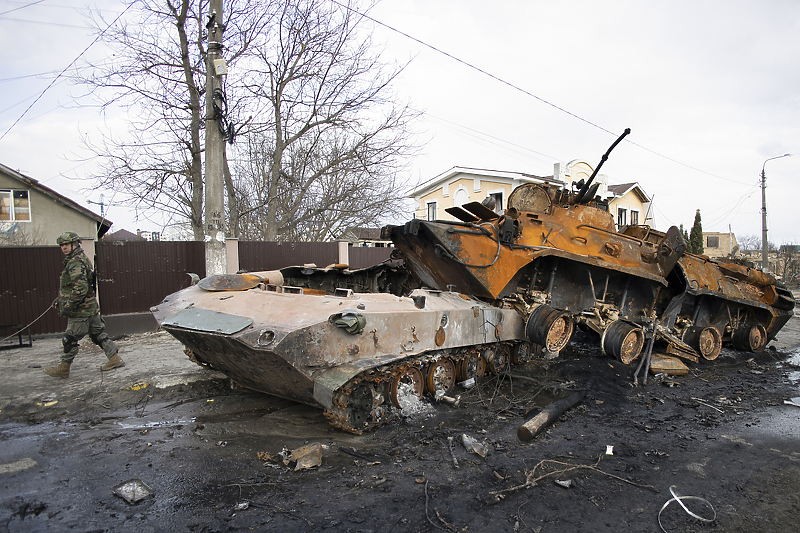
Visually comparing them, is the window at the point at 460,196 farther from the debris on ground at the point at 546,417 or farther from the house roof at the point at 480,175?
the debris on ground at the point at 546,417

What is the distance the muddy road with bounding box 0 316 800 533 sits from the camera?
2934 millimetres

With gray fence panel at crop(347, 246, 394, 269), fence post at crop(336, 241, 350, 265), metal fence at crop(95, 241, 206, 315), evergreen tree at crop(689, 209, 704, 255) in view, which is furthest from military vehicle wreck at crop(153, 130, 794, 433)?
evergreen tree at crop(689, 209, 704, 255)

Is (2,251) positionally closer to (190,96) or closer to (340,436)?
(190,96)

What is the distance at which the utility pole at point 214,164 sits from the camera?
877 cm

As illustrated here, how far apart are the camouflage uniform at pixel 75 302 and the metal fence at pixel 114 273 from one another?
3715 millimetres

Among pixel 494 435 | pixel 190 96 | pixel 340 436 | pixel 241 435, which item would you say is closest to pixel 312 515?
pixel 340 436

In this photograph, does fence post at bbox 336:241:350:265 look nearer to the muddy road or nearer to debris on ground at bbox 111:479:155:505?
the muddy road

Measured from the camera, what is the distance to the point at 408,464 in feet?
12.1

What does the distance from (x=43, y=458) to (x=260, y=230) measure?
1349cm

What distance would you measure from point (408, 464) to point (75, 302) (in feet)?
16.4

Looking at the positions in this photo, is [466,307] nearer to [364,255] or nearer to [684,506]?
[684,506]

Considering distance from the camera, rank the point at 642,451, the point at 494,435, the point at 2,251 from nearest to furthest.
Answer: the point at 642,451 < the point at 494,435 < the point at 2,251

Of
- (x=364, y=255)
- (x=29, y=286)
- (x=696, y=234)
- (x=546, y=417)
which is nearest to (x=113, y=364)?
(x=29, y=286)

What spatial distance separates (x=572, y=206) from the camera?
22.0ft
